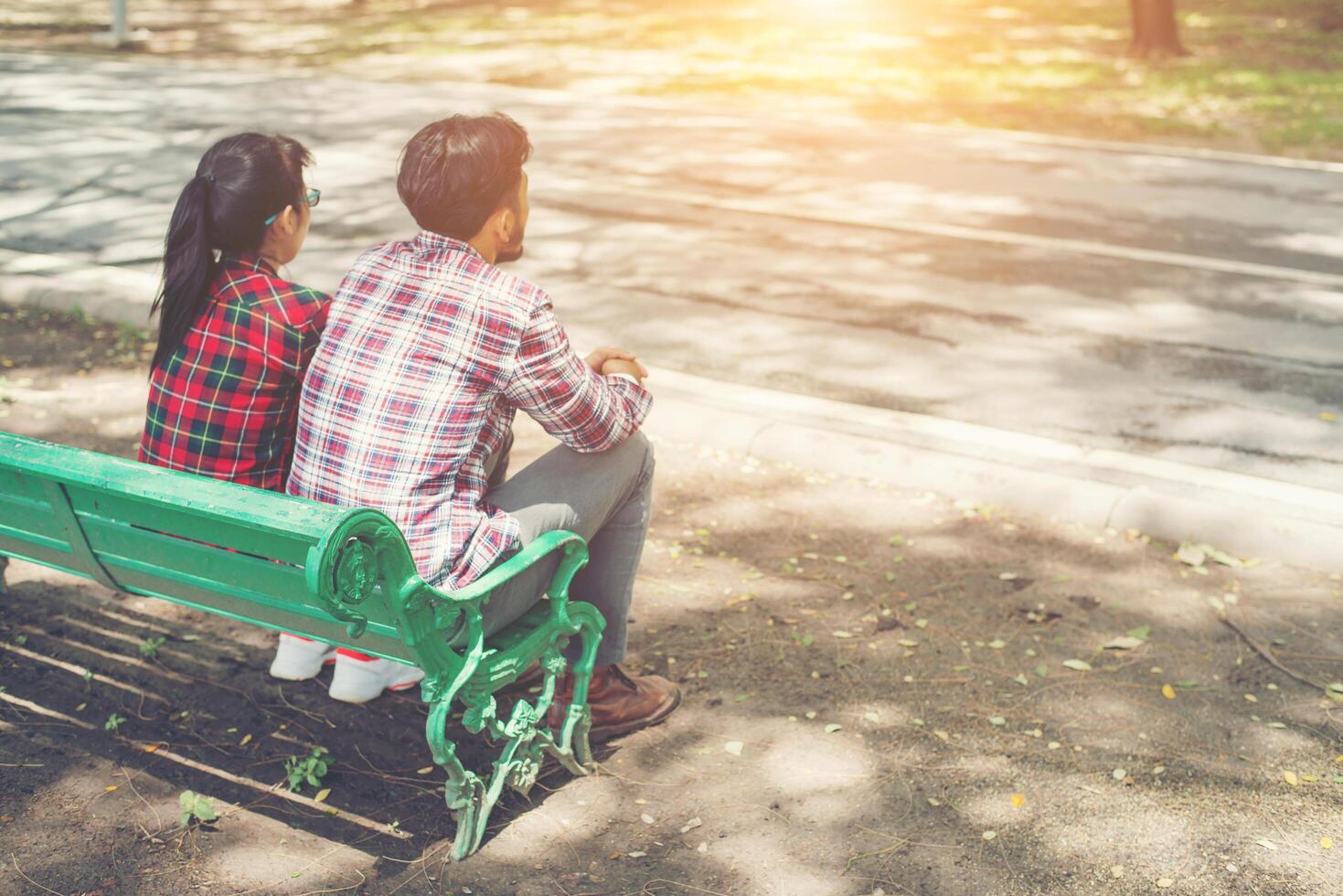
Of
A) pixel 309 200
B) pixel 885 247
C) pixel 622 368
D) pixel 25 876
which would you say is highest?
pixel 309 200

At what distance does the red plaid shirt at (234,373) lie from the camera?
10.2 feet

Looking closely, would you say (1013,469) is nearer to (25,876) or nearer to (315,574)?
(315,574)

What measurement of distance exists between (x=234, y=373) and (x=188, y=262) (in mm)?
284

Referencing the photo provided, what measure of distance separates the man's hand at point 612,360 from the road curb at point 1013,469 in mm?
1967

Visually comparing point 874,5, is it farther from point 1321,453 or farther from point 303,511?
point 303,511

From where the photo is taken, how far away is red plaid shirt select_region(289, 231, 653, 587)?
2771 millimetres

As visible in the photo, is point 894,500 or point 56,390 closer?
point 894,500

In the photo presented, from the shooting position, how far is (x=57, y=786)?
3059 mm

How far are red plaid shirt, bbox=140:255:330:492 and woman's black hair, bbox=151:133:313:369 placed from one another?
0.14 ft

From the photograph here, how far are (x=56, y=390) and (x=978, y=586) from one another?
13.2 feet

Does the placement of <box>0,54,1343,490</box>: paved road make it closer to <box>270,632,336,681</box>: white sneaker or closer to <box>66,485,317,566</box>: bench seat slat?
<box>270,632,336,681</box>: white sneaker

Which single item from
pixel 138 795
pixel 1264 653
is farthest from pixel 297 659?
pixel 1264 653

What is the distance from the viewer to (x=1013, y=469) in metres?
4.76

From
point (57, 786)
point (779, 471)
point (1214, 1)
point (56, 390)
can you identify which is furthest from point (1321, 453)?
point (1214, 1)
